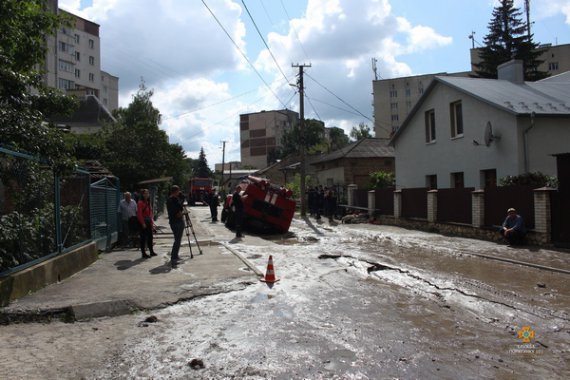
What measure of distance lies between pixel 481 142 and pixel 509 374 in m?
16.3

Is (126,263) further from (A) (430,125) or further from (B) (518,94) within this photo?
(A) (430,125)

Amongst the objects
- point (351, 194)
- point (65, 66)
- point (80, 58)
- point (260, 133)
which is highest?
point (80, 58)

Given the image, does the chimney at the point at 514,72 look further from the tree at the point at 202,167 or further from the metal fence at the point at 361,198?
the tree at the point at 202,167

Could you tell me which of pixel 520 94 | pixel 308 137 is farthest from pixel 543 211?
pixel 308 137

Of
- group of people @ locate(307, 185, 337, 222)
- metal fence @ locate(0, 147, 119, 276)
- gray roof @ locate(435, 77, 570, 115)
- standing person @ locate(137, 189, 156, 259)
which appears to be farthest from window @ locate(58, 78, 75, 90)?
metal fence @ locate(0, 147, 119, 276)

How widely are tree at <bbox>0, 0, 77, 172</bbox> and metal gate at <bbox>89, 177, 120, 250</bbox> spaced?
121 inches

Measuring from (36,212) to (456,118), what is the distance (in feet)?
60.6

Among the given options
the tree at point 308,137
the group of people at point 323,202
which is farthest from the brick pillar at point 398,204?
the tree at point 308,137

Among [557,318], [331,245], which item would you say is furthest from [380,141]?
[557,318]

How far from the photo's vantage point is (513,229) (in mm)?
12477

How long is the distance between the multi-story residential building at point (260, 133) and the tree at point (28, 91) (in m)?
109

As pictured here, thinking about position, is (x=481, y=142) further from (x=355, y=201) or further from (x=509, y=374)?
(x=509, y=374)

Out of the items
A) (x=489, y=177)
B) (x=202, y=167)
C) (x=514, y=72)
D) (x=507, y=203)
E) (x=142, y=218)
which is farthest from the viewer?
(x=202, y=167)

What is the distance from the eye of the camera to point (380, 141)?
126ft
